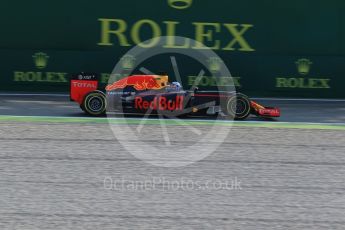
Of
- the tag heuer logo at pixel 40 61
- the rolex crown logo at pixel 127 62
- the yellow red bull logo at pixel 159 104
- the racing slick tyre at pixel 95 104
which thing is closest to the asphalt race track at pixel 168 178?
the yellow red bull logo at pixel 159 104

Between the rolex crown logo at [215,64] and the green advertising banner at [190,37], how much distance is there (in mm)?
28

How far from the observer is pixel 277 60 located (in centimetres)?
1445

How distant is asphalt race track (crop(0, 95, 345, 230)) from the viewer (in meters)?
5.71

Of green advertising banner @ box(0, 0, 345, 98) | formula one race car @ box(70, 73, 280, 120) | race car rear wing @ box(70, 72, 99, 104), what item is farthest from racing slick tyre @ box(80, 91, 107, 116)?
green advertising banner @ box(0, 0, 345, 98)

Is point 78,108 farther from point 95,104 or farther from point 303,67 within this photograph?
point 303,67

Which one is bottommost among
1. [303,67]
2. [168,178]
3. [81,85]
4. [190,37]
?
[168,178]

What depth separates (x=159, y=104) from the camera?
1070 cm

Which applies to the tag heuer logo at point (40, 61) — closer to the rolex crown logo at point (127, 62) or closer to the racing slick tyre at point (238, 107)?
the rolex crown logo at point (127, 62)

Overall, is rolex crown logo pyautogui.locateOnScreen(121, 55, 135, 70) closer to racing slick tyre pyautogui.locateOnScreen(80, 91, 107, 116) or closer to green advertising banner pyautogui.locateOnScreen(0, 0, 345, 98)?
green advertising banner pyautogui.locateOnScreen(0, 0, 345, 98)

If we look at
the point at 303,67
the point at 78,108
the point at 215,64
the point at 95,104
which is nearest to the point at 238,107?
the point at 95,104

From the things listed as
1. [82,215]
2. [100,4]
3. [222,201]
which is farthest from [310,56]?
[82,215]

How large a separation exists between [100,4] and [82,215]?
925 cm

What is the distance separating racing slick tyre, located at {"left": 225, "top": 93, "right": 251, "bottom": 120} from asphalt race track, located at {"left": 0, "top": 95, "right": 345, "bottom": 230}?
33 centimetres

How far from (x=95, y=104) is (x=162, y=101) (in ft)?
3.58
